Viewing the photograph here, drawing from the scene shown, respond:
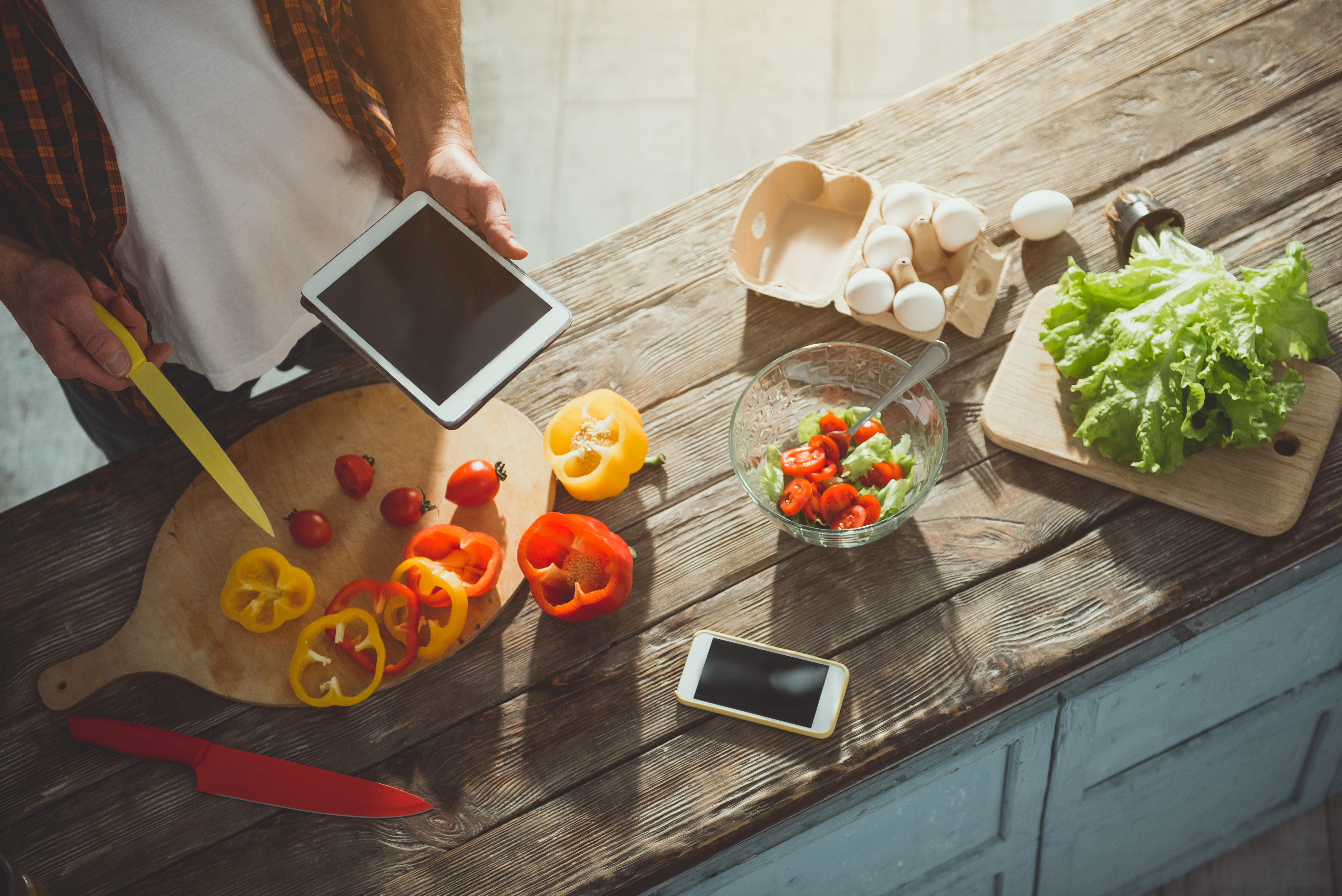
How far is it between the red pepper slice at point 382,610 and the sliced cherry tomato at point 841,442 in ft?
Result: 2.26

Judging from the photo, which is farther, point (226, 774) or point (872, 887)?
point (872, 887)

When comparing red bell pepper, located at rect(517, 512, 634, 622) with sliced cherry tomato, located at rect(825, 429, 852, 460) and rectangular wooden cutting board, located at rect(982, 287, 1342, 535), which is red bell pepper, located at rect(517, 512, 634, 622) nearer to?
sliced cherry tomato, located at rect(825, 429, 852, 460)

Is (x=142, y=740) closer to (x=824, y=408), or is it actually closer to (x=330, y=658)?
(x=330, y=658)

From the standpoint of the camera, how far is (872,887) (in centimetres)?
179

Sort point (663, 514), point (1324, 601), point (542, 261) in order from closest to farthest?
point (663, 514), point (1324, 601), point (542, 261)

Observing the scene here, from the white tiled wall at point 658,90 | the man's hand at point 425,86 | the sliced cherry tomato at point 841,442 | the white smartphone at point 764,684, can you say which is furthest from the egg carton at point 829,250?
the white tiled wall at point 658,90

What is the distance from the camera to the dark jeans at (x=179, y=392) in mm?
1626

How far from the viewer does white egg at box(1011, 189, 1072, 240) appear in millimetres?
1489

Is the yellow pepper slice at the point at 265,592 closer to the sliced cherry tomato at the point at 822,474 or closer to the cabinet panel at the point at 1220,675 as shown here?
the sliced cherry tomato at the point at 822,474

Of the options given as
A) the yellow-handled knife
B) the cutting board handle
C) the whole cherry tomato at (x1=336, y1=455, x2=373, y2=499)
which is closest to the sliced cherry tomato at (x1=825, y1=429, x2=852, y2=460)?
the whole cherry tomato at (x1=336, y1=455, x2=373, y2=499)

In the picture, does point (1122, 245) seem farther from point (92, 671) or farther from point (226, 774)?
point (92, 671)

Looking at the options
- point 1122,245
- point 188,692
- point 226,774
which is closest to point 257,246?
point 188,692


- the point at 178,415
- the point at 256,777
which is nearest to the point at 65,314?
the point at 178,415

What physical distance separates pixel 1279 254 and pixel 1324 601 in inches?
25.9
